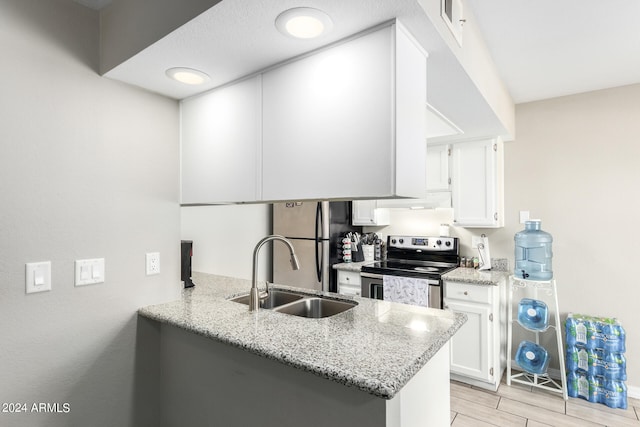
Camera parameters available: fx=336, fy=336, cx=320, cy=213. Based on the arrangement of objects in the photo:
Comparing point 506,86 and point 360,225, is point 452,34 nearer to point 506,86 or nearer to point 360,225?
point 506,86

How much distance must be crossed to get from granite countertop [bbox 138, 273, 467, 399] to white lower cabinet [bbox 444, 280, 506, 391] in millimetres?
1325

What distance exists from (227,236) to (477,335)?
7.96ft

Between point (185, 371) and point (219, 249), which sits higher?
point (219, 249)

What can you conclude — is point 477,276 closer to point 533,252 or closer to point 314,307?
point 533,252

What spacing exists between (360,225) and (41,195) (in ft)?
9.94

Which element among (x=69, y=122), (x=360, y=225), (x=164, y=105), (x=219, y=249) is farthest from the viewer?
(x=360, y=225)

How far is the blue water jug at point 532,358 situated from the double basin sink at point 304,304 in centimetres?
202

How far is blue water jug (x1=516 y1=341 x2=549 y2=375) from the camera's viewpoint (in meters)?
2.79

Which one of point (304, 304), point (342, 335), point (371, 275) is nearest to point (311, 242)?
point (371, 275)

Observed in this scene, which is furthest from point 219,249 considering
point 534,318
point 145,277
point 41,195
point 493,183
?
point 534,318

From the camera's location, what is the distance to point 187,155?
1.86m

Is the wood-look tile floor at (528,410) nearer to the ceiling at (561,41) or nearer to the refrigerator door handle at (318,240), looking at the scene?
the refrigerator door handle at (318,240)

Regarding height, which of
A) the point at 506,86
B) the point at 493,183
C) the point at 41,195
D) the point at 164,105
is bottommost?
the point at 41,195
